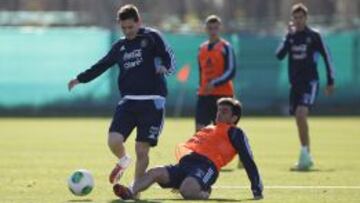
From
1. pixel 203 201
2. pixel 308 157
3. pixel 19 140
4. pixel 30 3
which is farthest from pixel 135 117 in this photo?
pixel 30 3

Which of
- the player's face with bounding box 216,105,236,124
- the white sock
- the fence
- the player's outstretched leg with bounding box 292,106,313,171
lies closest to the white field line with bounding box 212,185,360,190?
the player's face with bounding box 216,105,236,124

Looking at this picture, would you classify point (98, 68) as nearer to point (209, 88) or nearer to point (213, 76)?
point (209, 88)

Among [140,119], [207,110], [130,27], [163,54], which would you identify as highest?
[130,27]

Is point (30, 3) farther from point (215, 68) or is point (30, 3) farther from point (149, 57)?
point (149, 57)

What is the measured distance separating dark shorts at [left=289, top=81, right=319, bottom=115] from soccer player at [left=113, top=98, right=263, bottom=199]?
5.55 meters

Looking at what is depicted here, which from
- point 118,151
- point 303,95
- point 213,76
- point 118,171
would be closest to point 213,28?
point 213,76

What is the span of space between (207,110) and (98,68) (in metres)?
5.10

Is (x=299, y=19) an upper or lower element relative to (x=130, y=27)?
lower

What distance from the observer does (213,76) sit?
18.9 metres

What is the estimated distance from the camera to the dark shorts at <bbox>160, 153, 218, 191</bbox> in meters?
13.0

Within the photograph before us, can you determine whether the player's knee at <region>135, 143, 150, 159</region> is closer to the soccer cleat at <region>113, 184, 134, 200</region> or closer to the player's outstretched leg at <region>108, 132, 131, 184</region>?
the player's outstretched leg at <region>108, 132, 131, 184</region>

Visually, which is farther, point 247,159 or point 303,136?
point 303,136

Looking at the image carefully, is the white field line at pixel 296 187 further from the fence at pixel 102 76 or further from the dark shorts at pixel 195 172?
the fence at pixel 102 76

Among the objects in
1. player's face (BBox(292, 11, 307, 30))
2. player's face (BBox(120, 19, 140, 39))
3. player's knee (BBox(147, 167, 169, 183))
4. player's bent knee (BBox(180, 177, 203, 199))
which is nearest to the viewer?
player's bent knee (BBox(180, 177, 203, 199))
